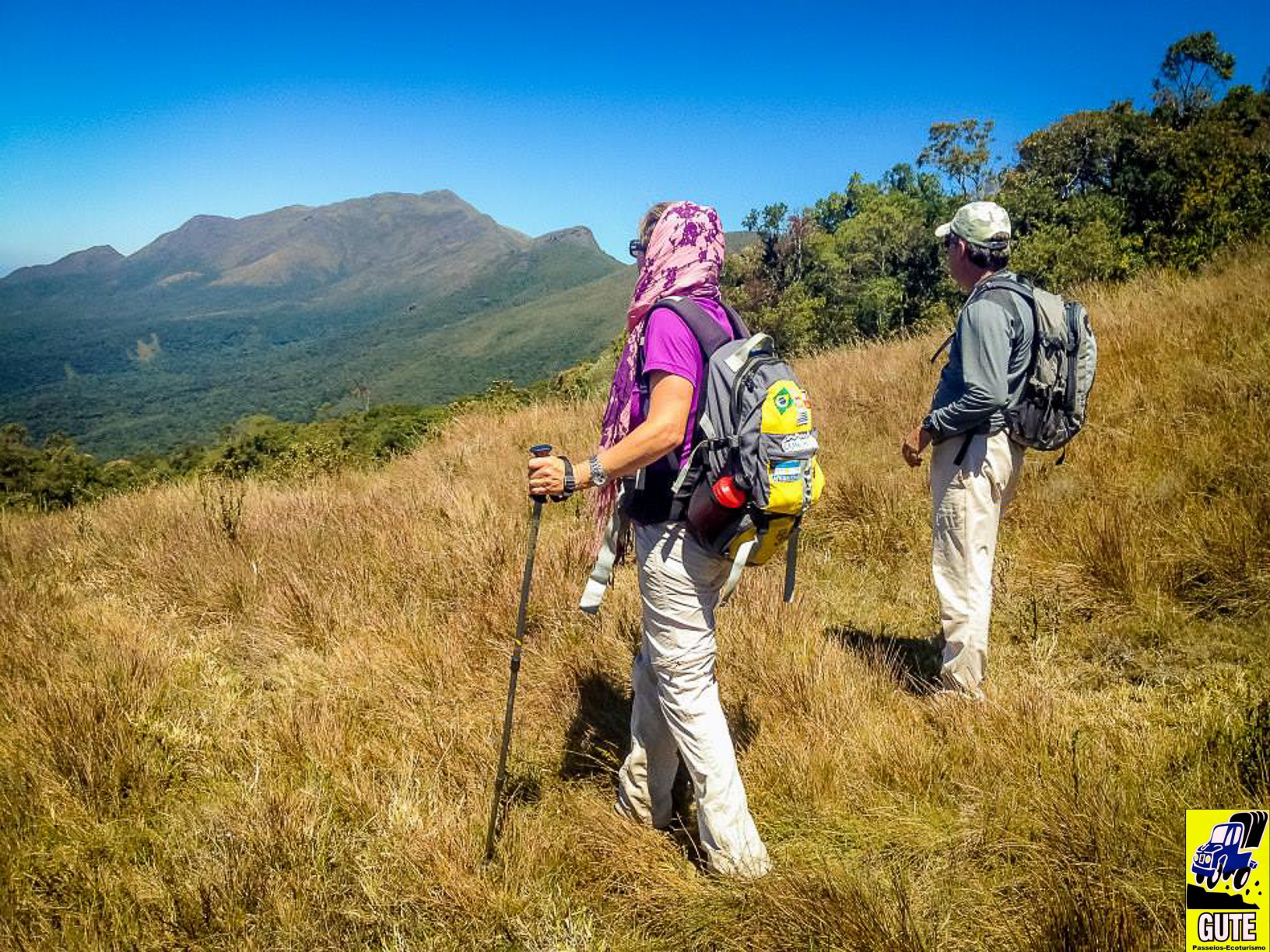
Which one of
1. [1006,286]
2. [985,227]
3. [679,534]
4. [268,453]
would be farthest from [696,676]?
[268,453]

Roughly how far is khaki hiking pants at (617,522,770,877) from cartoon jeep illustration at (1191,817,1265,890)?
3.72 ft

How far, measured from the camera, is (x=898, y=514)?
507 centimetres

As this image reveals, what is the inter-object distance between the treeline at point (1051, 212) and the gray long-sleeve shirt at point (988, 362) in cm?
993

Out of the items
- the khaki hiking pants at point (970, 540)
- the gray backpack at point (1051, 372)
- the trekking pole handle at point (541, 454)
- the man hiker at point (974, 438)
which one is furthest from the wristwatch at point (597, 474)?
the gray backpack at point (1051, 372)

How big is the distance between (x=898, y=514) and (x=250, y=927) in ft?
14.4

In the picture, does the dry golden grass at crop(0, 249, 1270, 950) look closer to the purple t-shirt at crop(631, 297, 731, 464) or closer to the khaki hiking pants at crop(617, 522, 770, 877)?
the khaki hiking pants at crop(617, 522, 770, 877)

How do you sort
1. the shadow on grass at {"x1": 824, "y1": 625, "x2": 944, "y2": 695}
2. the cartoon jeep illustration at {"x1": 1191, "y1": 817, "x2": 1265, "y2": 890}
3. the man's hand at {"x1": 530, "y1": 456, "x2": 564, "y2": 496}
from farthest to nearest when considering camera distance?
the shadow on grass at {"x1": 824, "y1": 625, "x2": 944, "y2": 695}
the man's hand at {"x1": 530, "y1": 456, "x2": 564, "y2": 496}
the cartoon jeep illustration at {"x1": 1191, "y1": 817, "x2": 1265, "y2": 890}

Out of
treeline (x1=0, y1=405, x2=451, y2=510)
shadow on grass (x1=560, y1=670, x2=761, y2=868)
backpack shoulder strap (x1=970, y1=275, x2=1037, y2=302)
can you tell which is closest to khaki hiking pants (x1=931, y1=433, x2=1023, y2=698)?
backpack shoulder strap (x1=970, y1=275, x2=1037, y2=302)

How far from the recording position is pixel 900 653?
12.0ft

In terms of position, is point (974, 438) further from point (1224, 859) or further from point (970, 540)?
point (1224, 859)

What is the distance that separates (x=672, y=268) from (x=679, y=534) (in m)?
0.81

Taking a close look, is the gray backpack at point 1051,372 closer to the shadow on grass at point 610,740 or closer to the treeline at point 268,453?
the shadow on grass at point 610,740

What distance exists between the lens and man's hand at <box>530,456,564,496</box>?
2.07 m

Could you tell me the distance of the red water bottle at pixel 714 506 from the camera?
1.96 meters
